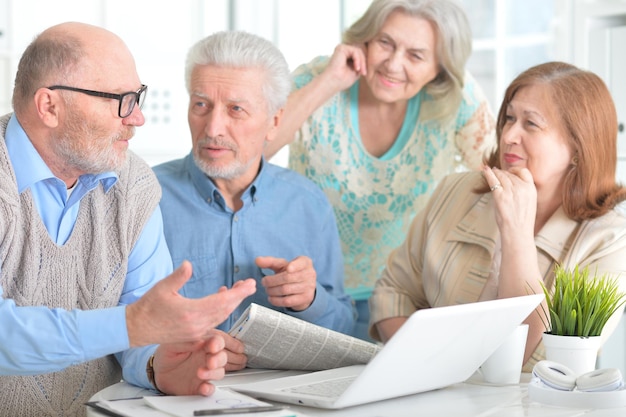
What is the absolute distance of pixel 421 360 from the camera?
154 cm

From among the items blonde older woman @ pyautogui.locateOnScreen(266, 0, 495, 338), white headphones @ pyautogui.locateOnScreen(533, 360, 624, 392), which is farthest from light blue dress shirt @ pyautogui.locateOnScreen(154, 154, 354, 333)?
white headphones @ pyautogui.locateOnScreen(533, 360, 624, 392)

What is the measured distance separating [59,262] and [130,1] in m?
2.85

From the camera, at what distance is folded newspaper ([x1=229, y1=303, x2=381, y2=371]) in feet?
5.66

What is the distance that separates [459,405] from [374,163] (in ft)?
4.14

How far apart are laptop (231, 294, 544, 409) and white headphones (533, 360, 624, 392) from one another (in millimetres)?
100

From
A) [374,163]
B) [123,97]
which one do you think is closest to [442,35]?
[374,163]

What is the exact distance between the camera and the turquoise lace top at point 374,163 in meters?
2.75

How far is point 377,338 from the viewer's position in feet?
7.89

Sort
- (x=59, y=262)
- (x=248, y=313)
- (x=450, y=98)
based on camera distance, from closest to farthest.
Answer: (x=248, y=313) → (x=59, y=262) → (x=450, y=98)

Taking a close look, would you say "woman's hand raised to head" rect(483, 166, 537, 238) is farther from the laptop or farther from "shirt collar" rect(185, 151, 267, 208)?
A: "shirt collar" rect(185, 151, 267, 208)

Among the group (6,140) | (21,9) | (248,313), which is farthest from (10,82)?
(248,313)

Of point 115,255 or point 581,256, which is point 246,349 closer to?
point 115,255

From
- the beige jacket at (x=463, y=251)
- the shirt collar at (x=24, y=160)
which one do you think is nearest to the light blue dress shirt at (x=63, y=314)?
the shirt collar at (x=24, y=160)

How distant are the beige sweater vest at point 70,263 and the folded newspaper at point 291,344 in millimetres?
313
